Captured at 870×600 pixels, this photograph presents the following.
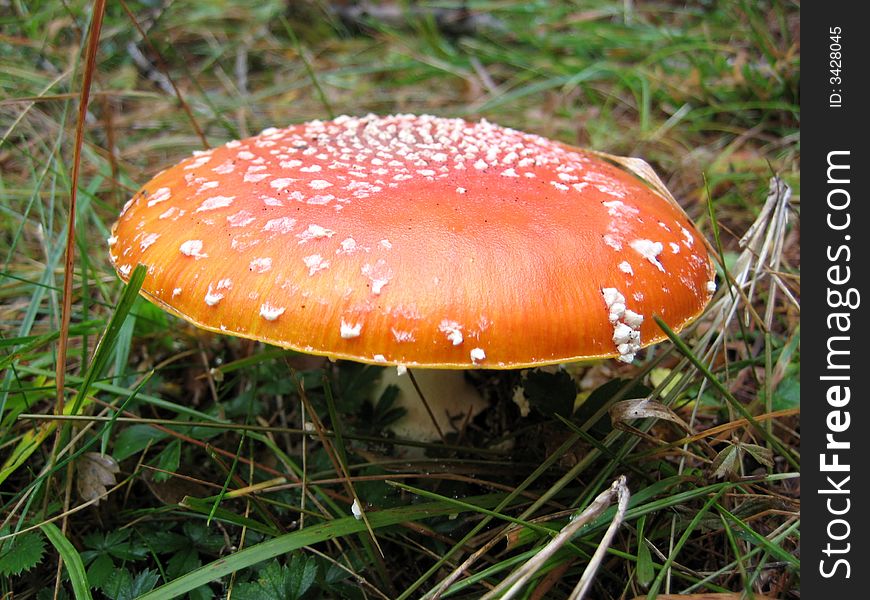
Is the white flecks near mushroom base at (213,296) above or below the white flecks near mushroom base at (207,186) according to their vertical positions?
below

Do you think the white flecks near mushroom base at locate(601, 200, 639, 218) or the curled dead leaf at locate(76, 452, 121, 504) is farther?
the curled dead leaf at locate(76, 452, 121, 504)

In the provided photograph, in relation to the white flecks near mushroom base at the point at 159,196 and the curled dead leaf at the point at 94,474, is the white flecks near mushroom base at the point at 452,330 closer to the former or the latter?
the white flecks near mushroom base at the point at 159,196

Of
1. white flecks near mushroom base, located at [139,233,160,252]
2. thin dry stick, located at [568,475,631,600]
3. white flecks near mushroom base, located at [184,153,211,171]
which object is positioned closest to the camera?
thin dry stick, located at [568,475,631,600]

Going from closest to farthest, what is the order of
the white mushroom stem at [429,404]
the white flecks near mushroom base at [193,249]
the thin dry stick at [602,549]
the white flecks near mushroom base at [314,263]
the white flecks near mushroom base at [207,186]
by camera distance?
the thin dry stick at [602,549] → the white flecks near mushroom base at [314,263] → the white flecks near mushroom base at [193,249] → the white flecks near mushroom base at [207,186] → the white mushroom stem at [429,404]

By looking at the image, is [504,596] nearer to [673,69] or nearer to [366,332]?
[366,332]

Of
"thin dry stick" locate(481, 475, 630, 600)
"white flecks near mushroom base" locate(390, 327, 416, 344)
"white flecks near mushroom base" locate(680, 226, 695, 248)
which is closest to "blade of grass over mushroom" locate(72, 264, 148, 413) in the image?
"white flecks near mushroom base" locate(390, 327, 416, 344)

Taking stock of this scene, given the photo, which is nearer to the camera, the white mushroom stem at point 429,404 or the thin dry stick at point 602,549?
the thin dry stick at point 602,549

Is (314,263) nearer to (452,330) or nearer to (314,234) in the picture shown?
(314,234)

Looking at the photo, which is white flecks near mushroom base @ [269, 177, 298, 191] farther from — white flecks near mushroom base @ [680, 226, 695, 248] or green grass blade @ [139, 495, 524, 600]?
white flecks near mushroom base @ [680, 226, 695, 248]
